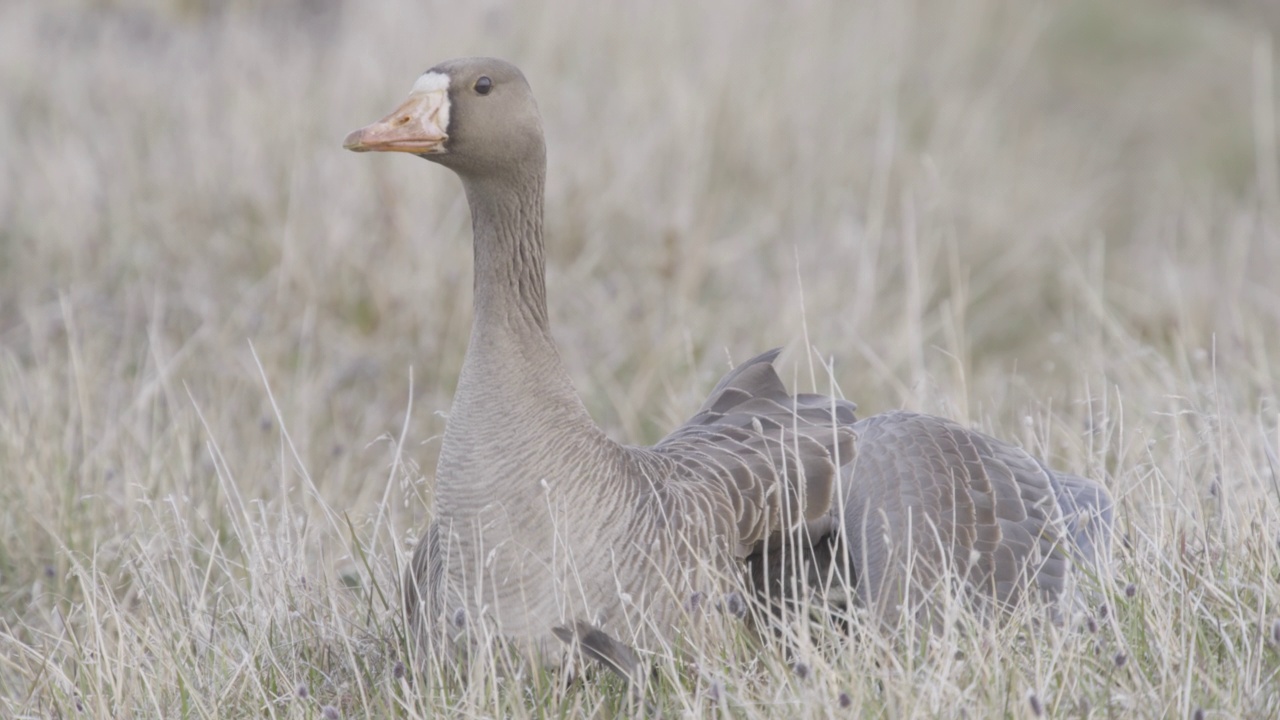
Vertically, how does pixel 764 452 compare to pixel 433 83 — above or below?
below

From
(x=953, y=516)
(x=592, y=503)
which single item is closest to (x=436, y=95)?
(x=592, y=503)

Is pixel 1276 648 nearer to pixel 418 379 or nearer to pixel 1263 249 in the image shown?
pixel 418 379

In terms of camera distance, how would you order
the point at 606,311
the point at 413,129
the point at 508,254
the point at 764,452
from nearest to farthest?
the point at 413,129
the point at 508,254
the point at 764,452
the point at 606,311

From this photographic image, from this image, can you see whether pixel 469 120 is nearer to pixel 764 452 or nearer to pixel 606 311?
pixel 764 452

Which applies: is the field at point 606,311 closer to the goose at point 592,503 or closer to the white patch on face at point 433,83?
the goose at point 592,503

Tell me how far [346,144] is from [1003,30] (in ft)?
34.0

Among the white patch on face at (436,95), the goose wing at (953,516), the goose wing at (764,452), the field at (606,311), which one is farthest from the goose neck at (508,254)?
the goose wing at (953,516)

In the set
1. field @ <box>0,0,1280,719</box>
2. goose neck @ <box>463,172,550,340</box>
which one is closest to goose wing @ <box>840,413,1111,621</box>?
field @ <box>0,0,1280,719</box>

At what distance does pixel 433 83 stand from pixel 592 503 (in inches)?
39.7

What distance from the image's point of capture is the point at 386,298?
21.4 ft

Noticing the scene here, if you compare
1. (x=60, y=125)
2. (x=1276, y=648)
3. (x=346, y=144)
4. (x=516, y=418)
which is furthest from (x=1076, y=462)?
(x=60, y=125)

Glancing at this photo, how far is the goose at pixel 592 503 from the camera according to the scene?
3.19 meters

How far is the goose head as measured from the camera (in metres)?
3.25

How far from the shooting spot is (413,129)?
3.24 metres
